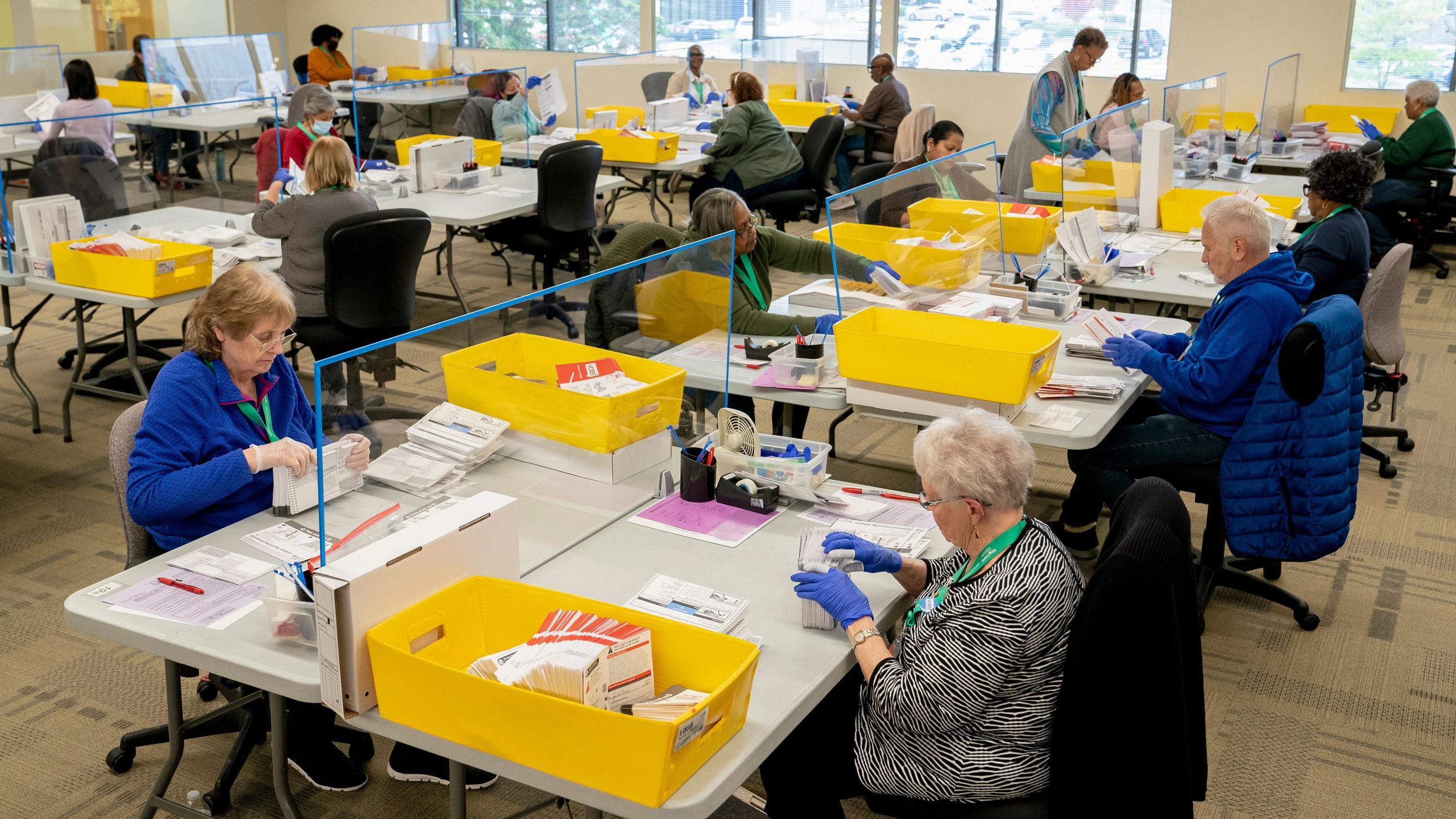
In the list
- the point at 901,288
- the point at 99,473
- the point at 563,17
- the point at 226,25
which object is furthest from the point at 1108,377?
the point at 226,25

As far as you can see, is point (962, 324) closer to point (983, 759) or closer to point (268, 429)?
point (983, 759)

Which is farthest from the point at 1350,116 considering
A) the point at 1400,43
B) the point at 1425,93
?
the point at 1425,93

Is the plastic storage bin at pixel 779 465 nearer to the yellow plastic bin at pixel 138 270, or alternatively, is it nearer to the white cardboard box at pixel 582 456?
the white cardboard box at pixel 582 456

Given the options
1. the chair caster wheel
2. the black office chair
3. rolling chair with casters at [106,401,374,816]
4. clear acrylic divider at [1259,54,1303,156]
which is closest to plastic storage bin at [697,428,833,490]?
rolling chair with casters at [106,401,374,816]

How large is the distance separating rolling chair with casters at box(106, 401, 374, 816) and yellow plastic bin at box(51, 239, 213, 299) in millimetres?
1899

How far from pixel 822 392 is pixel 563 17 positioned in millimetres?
10470

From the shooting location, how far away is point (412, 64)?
1304cm

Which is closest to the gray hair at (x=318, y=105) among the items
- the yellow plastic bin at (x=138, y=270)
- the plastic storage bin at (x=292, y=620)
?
the yellow plastic bin at (x=138, y=270)

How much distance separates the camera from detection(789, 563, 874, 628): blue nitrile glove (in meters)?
2.11

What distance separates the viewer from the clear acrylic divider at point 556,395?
2.30 m

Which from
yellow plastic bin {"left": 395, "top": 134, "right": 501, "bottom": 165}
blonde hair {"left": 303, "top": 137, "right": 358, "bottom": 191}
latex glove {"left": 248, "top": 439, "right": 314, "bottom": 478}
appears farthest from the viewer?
yellow plastic bin {"left": 395, "top": 134, "right": 501, "bottom": 165}

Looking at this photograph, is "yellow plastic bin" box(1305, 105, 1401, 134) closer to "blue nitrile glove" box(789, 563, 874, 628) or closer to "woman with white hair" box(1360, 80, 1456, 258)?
"woman with white hair" box(1360, 80, 1456, 258)

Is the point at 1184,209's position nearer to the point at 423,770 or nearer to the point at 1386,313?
the point at 1386,313

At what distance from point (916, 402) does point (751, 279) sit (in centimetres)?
97
